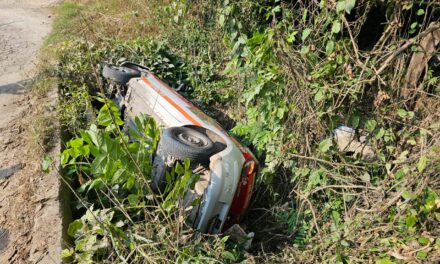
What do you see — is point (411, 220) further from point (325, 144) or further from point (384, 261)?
point (325, 144)

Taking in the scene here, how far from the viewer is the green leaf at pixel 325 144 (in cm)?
335

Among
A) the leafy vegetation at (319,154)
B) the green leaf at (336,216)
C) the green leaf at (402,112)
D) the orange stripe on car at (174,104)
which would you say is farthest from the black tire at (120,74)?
the green leaf at (402,112)

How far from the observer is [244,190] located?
366cm

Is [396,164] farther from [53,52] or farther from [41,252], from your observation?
[53,52]

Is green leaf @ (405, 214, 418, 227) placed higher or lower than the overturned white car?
higher

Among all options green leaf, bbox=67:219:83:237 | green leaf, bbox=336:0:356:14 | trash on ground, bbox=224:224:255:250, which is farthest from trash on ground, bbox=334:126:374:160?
green leaf, bbox=67:219:83:237

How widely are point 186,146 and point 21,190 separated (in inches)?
68.2

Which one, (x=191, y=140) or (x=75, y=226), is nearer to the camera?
(x=75, y=226)

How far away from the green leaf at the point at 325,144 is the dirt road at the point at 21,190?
96.5 inches

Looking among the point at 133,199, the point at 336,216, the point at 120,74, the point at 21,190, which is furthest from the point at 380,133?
the point at 120,74

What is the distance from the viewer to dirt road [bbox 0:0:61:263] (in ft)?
9.65

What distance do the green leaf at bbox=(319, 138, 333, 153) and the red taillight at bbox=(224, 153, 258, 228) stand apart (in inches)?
28.2

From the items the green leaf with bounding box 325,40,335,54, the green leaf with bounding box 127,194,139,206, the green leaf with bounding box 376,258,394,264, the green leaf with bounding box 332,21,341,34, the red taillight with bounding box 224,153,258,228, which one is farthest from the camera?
the red taillight with bounding box 224,153,258,228

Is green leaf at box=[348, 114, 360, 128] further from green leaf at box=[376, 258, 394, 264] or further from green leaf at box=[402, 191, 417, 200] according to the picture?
green leaf at box=[376, 258, 394, 264]
